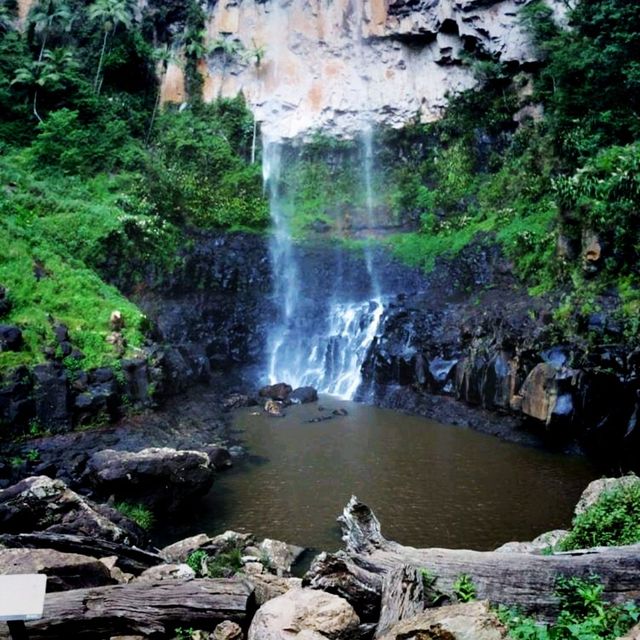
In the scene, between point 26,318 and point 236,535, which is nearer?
point 236,535

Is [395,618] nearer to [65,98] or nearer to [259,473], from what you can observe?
[259,473]

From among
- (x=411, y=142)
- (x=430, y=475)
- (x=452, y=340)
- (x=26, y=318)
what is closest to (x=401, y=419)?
(x=452, y=340)

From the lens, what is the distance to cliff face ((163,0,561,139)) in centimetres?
3772

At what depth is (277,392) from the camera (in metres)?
23.5

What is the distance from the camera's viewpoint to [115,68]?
3838cm

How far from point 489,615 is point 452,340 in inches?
709

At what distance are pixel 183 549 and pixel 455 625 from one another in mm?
6655

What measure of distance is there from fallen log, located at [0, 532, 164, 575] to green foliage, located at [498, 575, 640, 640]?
5.38 m

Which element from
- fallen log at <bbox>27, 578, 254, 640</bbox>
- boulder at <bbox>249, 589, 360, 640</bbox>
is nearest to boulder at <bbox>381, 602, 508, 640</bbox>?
boulder at <bbox>249, 589, 360, 640</bbox>

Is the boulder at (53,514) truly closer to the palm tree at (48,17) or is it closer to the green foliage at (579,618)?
the green foliage at (579,618)

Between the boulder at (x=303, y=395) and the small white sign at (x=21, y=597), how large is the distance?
60.7ft

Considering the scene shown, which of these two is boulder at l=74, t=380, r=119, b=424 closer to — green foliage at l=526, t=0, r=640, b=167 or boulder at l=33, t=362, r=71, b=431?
boulder at l=33, t=362, r=71, b=431

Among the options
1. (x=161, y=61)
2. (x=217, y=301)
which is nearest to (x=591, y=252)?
(x=217, y=301)

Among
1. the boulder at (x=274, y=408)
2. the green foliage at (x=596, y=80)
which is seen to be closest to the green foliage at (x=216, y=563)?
the boulder at (x=274, y=408)
